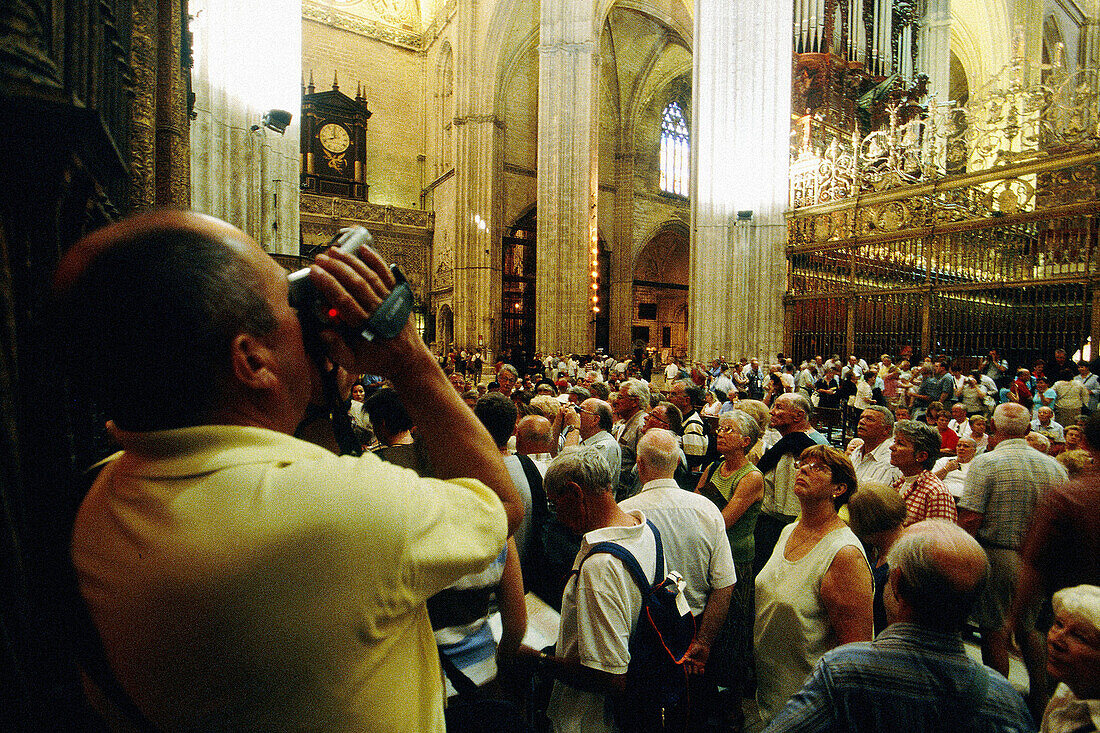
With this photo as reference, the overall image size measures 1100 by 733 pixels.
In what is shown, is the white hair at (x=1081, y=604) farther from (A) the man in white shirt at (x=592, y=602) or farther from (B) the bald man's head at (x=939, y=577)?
(A) the man in white shirt at (x=592, y=602)

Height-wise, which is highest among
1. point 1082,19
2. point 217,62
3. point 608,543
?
point 1082,19

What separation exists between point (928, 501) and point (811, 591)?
1389 mm

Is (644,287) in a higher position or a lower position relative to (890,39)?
lower

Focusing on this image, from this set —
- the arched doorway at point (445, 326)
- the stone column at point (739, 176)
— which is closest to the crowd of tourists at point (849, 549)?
the stone column at point (739, 176)

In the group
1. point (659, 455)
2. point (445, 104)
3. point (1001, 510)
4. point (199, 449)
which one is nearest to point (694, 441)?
point (1001, 510)

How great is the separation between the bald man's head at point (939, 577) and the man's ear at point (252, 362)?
1.57 meters

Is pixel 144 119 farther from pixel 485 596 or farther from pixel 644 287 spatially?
pixel 644 287

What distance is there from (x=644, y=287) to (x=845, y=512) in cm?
2694

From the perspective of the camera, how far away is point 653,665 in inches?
73.4

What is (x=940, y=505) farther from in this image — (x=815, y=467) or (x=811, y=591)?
(x=811, y=591)

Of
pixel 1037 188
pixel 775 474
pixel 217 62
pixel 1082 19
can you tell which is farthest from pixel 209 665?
pixel 1082 19

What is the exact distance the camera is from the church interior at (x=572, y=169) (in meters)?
1.15

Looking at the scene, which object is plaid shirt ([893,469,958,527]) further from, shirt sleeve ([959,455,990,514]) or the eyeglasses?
the eyeglasses

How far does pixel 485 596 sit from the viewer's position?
195 centimetres
